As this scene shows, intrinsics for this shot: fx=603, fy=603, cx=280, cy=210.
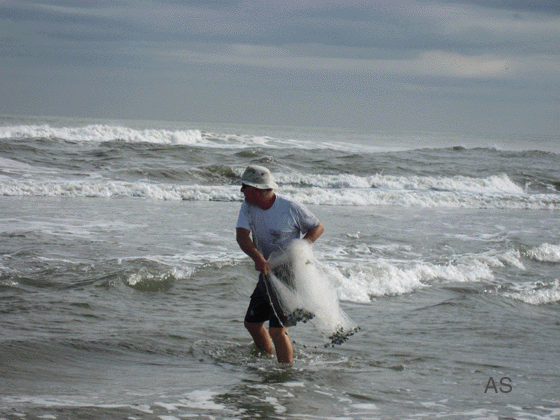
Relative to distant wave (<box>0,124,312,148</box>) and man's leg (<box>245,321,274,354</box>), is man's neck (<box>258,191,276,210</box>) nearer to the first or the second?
man's leg (<box>245,321,274,354</box>)

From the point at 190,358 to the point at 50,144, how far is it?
26.0 meters

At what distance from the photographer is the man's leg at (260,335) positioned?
4.98 m

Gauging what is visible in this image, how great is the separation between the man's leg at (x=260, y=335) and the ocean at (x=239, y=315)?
13 cm

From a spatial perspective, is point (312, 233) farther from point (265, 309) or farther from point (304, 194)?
point (304, 194)

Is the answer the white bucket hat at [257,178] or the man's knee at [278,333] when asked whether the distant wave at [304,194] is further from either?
the white bucket hat at [257,178]

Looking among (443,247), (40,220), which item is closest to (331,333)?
(443,247)

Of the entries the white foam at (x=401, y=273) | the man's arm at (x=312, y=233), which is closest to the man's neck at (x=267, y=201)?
the man's arm at (x=312, y=233)

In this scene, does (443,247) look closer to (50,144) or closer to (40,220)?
(40,220)

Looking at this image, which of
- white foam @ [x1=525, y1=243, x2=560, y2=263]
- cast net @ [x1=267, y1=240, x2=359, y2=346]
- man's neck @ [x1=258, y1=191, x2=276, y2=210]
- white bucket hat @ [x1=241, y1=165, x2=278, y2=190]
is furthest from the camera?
white foam @ [x1=525, y1=243, x2=560, y2=263]

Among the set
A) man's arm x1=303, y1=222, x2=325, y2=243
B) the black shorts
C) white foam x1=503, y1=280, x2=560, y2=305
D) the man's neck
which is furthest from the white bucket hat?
white foam x1=503, y1=280, x2=560, y2=305

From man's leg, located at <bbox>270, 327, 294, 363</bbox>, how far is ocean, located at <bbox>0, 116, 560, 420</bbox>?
0.08 metres

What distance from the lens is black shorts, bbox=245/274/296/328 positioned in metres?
4.59

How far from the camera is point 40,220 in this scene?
37.4ft

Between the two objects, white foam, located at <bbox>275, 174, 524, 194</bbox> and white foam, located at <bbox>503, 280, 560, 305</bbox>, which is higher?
white foam, located at <bbox>275, 174, 524, 194</bbox>
